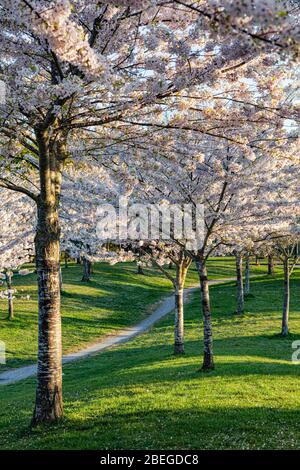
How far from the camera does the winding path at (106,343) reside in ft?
69.0

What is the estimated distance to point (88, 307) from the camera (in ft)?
128

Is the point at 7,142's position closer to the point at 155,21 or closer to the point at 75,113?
the point at 75,113

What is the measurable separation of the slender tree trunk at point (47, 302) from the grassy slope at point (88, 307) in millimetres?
15054

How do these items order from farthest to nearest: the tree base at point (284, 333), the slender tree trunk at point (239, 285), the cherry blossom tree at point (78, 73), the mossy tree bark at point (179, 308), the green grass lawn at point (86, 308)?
the slender tree trunk at point (239, 285) < the green grass lawn at point (86, 308) < the tree base at point (284, 333) < the mossy tree bark at point (179, 308) < the cherry blossom tree at point (78, 73)

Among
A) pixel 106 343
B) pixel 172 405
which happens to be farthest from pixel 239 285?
pixel 172 405

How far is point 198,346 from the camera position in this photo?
22.9m

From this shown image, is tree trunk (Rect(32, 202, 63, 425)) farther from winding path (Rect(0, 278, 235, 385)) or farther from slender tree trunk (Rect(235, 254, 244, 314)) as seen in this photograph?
slender tree trunk (Rect(235, 254, 244, 314))

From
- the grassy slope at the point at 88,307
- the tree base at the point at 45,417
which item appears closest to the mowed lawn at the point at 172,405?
the tree base at the point at 45,417

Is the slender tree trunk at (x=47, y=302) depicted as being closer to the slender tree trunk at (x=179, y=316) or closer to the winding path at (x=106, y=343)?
the slender tree trunk at (x=179, y=316)

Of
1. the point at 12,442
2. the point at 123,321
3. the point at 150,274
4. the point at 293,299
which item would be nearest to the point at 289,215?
the point at 12,442

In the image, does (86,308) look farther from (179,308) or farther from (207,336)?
(207,336)

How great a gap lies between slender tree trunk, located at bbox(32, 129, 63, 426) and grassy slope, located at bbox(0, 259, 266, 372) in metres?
15.1

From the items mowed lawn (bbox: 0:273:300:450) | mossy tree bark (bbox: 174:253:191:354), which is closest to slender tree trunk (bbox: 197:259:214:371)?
mowed lawn (bbox: 0:273:300:450)

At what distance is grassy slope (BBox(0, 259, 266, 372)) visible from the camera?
91.7 feet
